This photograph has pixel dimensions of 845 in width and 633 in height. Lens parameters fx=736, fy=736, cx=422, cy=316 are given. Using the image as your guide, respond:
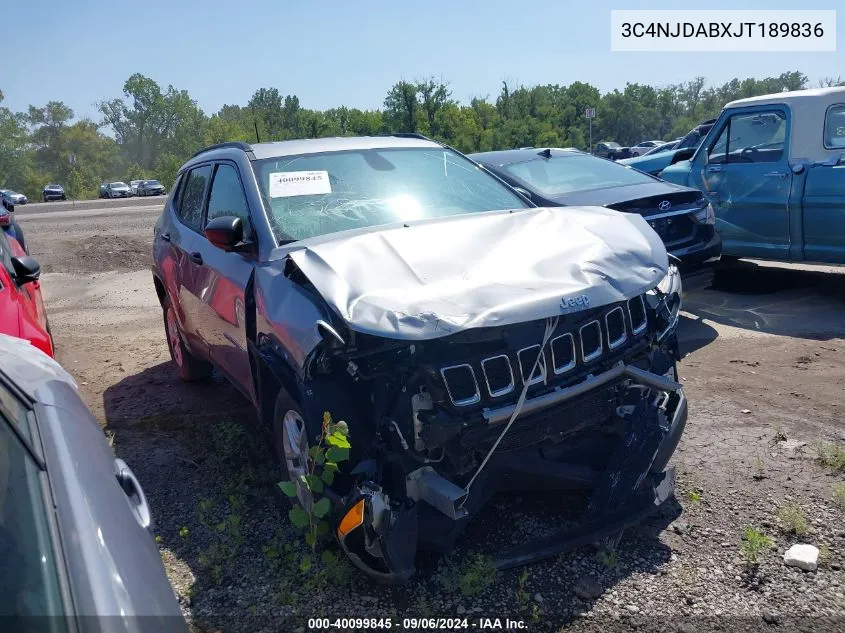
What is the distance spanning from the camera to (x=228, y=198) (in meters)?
4.47

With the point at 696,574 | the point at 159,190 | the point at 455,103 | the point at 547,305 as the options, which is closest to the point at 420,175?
the point at 547,305

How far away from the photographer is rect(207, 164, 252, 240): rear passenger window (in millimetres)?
4113

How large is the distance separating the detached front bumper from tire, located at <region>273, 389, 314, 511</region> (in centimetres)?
43

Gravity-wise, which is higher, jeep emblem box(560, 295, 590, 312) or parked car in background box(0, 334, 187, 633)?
jeep emblem box(560, 295, 590, 312)

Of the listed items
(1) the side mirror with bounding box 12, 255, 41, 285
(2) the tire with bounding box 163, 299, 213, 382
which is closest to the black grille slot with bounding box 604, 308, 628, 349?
(2) the tire with bounding box 163, 299, 213, 382

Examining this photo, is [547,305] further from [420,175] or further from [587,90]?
[587,90]

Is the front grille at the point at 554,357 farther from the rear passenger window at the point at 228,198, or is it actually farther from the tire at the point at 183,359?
the tire at the point at 183,359

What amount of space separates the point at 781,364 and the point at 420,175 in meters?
3.20

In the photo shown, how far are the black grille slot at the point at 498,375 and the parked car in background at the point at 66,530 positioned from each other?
4.56 ft

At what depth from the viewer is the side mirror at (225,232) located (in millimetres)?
3750

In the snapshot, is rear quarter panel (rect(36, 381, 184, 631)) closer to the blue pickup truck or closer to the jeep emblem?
the jeep emblem

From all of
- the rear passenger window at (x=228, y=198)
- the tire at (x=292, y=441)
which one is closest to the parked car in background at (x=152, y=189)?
the rear passenger window at (x=228, y=198)

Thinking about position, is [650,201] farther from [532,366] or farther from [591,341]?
[532,366]

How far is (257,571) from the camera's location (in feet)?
10.8
